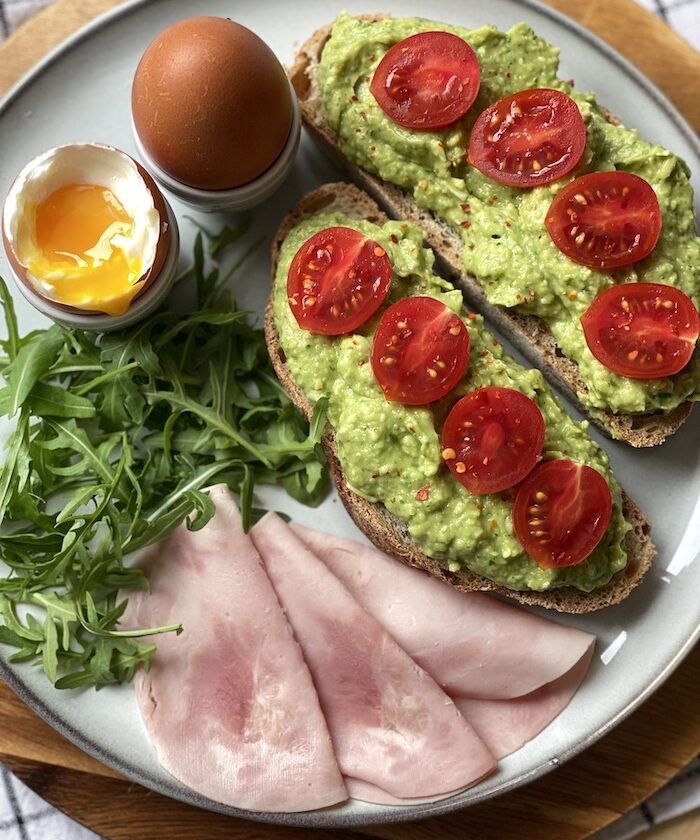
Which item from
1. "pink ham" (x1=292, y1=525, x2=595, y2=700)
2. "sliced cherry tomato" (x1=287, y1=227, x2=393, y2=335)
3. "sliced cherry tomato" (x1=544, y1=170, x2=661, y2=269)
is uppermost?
"sliced cherry tomato" (x1=544, y1=170, x2=661, y2=269)

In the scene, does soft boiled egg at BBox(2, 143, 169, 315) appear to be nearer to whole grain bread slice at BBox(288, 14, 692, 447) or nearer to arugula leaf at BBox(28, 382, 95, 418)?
arugula leaf at BBox(28, 382, 95, 418)

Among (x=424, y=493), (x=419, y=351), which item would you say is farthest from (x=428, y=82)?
(x=424, y=493)

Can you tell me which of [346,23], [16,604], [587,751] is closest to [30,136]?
[346,23]

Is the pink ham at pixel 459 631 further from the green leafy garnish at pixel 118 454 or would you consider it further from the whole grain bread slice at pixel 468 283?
the whole grain bread slice at pixel 468 283

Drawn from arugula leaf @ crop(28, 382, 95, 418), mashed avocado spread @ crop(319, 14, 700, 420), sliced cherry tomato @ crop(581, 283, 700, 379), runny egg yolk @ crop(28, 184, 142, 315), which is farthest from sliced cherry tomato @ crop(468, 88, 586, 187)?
arugula leaf @ crop(28, 382, 95, 418)

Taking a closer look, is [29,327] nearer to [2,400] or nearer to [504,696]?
[2,400]

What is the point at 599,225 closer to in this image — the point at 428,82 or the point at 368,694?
the point at 428,82
